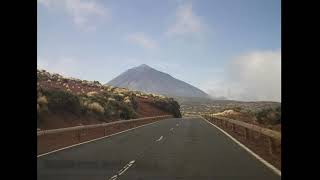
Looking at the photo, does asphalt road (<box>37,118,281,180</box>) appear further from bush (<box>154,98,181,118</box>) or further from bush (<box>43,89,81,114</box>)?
bush (<box>154,98,181,118</box>)

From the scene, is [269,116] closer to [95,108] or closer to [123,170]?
[95,108]

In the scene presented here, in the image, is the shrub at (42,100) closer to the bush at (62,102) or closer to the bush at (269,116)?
the bush at (62,102)

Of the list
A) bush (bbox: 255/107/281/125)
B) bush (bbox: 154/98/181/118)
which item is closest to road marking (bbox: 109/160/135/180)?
bush (bbox: 255/107/281/125)

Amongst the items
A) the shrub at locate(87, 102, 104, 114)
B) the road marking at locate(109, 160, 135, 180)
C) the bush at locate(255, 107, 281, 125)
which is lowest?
the road marking at locate(109, 160, 135, 180)

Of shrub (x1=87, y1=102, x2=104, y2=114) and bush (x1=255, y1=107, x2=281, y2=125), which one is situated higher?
shrub (x1=87, y1=102, x2=104, y2=114)

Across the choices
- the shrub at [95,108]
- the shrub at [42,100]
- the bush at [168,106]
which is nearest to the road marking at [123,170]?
the shrub at [42,100]
